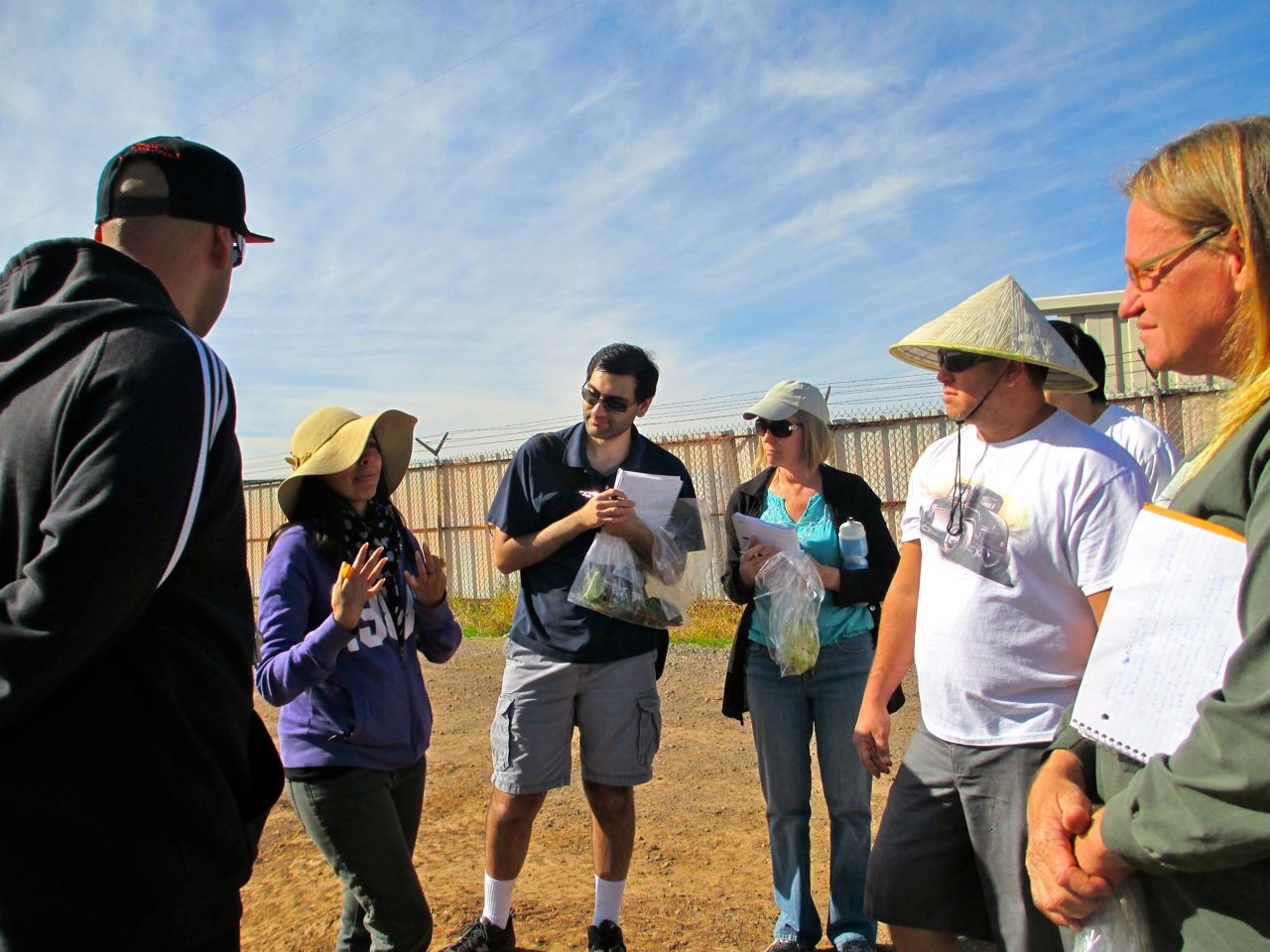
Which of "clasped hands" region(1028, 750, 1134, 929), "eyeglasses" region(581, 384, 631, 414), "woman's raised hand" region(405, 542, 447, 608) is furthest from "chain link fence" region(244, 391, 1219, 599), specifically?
"clasped hands" region(1028, 750, 1134, 929)

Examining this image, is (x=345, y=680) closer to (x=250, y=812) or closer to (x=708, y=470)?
(x=250, y=812)

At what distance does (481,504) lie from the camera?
43.7 ft

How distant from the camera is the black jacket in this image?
12.0 ft

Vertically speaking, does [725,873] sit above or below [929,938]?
below

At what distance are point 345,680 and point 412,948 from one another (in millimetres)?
790

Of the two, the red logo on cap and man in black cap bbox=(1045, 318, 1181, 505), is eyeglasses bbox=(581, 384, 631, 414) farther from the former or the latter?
the red logo on cap

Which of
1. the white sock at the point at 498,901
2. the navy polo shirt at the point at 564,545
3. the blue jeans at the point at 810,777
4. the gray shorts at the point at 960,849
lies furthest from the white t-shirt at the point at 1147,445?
the white sock at the point at 498,901

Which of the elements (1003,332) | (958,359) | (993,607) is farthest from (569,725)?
(1003,332)

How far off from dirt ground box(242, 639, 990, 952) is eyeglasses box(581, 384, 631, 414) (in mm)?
2119

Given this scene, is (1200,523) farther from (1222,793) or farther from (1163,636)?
(1222,793)

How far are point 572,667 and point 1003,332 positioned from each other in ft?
6.71

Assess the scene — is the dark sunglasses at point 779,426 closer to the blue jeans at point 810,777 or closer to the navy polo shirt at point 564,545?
the navy polo shirt at point 564,545

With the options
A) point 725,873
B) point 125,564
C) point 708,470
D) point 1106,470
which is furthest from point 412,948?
point 708,470

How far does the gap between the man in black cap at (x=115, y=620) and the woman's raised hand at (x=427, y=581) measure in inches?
56.5
